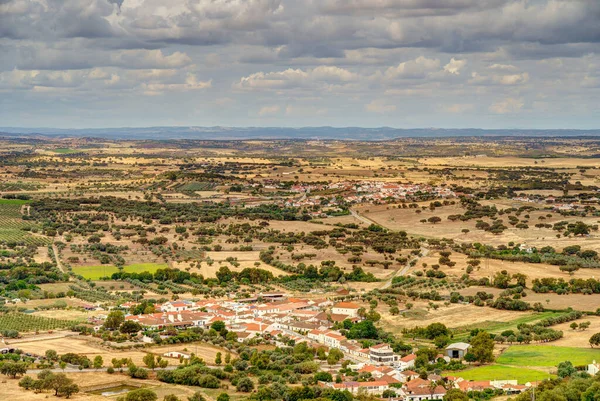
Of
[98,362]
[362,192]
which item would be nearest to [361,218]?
[362,192]

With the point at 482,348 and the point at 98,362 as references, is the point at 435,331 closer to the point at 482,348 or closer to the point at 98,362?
the point at 482,348

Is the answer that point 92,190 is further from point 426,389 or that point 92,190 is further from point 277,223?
point 426,389

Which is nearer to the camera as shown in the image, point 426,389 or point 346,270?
point 426,389

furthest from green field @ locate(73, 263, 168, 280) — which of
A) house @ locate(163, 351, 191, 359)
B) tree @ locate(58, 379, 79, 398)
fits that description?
tree @ locate(58, 379, 79, 398)

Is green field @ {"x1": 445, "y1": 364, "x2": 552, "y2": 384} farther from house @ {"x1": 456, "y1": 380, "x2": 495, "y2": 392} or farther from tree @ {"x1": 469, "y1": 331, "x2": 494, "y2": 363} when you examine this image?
house @ {"x1": 456, "y1": 380, "x2": 495, "y2": 392}

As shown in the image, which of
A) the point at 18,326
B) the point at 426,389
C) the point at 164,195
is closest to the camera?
the point at 426,389

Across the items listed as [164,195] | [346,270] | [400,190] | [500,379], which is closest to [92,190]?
[164,195]

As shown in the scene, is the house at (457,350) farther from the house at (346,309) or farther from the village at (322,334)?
the house at (346,309)
